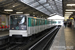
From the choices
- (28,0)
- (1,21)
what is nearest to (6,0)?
(28,0)

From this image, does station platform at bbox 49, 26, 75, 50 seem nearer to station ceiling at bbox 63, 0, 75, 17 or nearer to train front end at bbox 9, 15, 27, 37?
train front end at bbox 9, 15, 27, 37

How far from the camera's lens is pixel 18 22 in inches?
469

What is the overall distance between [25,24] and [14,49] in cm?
270

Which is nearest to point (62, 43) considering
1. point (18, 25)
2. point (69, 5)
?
point (18, 25)

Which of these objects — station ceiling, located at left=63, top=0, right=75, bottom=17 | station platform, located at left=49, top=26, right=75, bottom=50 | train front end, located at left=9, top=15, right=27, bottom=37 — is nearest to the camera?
station platform, located at left=49, top=26, right=75, bottom=50

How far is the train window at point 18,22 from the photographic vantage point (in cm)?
1173

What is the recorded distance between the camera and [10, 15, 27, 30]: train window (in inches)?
462

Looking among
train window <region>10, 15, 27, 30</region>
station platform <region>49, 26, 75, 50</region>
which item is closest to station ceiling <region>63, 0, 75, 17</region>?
station platform <region>49, 26, 75, 50</region>

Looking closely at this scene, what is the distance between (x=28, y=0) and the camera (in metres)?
22.8

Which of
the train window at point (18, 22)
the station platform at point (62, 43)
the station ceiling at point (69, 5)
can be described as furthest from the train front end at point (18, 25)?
the station ceiling at point (69, 5)

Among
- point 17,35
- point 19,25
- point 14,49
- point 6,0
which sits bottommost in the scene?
point 14,49

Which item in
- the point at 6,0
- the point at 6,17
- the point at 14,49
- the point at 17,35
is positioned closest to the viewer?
the point at 14,49

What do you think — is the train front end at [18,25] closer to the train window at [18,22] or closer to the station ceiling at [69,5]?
the train window at [18,22]

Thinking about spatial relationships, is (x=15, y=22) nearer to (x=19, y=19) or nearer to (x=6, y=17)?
(x=19, y=19)
